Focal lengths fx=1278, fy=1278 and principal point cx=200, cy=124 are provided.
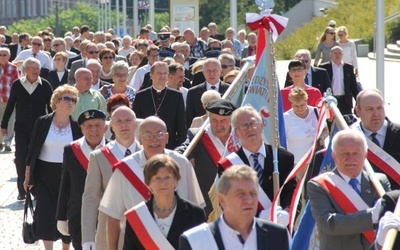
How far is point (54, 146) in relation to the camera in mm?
11859

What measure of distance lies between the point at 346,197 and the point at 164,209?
1092 mm

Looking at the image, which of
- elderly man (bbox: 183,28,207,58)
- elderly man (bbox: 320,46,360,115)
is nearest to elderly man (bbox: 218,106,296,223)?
elderly man (bbox: 320,46,360,115)

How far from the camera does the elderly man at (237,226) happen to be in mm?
6191

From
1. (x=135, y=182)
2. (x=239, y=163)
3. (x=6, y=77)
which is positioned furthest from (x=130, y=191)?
(x=6, y=77)

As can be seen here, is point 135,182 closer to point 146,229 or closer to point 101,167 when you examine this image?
point 101,167

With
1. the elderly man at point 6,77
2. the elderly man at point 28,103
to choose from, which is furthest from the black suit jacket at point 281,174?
the elderly man at point 6,77

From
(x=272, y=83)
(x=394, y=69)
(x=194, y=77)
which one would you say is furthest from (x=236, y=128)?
(x=394, y=69)

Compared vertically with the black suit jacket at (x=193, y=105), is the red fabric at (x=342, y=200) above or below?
below

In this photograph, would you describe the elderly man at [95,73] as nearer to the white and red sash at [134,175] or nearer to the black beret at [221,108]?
the black beret at [221,108]

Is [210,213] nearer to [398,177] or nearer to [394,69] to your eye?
[398,177]

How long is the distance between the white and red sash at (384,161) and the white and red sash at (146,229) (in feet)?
7.13

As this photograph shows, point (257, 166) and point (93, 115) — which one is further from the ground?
point (93, 115)

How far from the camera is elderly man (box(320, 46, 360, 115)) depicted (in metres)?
18.1

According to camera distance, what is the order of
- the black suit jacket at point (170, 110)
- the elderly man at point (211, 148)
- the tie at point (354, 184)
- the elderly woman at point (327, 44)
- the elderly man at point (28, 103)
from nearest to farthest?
1. the tie at point (354, 184)
2. the elderly man at point (211, 148)
3. the black suit jacket at point (170, 110)
4. the elderly man at point (28, 103)
5. the elderly woman at point (327, 44)
